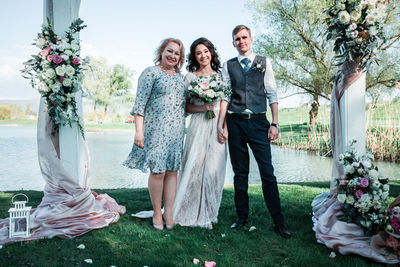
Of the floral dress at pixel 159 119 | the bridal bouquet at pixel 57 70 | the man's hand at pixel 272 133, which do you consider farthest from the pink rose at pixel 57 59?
the man's hand at pixel 272 133

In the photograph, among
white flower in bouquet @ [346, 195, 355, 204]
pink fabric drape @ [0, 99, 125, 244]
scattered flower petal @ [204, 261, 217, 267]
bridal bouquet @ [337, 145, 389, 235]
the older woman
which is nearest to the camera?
scattered flower petal @ [204, 261, 217, 267]

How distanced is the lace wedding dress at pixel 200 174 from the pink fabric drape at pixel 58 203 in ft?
2.65

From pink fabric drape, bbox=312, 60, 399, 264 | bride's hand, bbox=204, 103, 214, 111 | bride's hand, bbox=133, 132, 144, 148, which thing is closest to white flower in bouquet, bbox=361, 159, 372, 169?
pink fabric drape, bbox=312, 60, 399, 264

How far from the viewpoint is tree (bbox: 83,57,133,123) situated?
37.2m

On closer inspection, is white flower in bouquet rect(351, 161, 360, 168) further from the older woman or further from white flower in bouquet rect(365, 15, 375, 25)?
the older woman

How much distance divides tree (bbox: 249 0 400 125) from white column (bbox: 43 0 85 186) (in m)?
11.7

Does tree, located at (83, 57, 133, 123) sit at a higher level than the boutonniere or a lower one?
higher

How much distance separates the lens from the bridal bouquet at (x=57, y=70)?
3367 mm

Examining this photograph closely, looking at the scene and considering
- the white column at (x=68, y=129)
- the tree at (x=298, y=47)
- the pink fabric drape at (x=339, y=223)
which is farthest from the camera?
the tree at (x=298, y=47)

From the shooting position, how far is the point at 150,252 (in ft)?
9.48

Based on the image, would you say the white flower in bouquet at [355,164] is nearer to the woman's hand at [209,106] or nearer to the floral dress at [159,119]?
the woman's hand at [209,106]

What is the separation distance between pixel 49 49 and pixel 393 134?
965 centimetres

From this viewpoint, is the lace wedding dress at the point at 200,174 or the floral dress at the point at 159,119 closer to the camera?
the floral dress at the point at 159,119

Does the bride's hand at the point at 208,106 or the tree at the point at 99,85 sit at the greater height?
the tree at the point at 99,85
